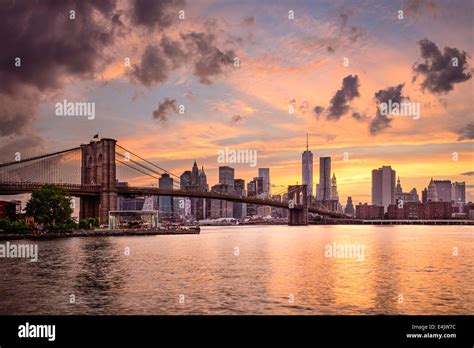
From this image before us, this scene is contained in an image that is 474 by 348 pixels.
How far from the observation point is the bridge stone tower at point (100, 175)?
413 ft

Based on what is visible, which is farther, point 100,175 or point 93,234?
point 100,175

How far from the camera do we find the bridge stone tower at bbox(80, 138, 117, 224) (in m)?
126

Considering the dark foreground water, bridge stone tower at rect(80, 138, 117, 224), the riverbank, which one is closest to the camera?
the dark foreground water

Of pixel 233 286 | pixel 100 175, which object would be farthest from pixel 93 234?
pixel 233 286

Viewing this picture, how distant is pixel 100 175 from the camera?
13062 centimetres

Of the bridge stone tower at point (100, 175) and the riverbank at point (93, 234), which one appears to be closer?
the riverbank at point (93, 234)

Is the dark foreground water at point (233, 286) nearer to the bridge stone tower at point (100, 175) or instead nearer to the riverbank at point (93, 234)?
the riverbank at point (93, 234)

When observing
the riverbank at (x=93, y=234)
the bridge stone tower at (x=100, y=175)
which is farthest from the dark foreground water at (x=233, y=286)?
the bridge stone tower at (x=100, y=175)

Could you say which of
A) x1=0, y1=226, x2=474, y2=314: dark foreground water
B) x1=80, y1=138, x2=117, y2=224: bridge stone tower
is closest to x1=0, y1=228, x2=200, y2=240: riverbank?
x1=80, y1=138, x2=117, y2=224: bridge stone tower

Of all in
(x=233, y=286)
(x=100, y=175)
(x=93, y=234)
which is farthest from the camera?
(x=100, y=175)

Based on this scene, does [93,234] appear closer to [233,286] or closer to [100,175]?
[100,175]

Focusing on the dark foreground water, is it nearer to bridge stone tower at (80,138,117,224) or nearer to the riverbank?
the riverbank
